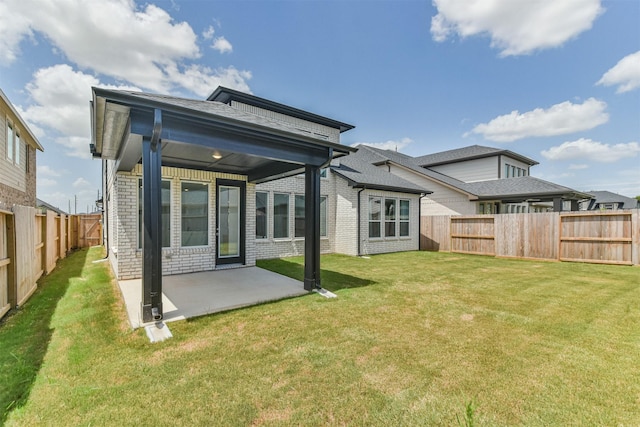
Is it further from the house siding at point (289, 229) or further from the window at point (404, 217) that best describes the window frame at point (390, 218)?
the house siding at point (289, 229)

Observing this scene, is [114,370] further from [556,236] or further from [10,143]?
[556,236]

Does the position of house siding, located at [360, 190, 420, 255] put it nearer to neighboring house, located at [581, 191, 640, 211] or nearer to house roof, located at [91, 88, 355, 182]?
house roof, located at [91, 88, 355, 182]

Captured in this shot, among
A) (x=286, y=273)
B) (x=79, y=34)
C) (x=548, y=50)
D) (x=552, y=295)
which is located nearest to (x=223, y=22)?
(x=79, y=34)

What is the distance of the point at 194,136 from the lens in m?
4.36

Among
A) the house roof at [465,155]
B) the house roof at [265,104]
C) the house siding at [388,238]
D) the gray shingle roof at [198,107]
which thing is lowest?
the house siding at [388,238]

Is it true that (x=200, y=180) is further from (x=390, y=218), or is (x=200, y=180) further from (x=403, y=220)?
(x=403, y=220)

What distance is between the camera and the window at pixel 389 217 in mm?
13039

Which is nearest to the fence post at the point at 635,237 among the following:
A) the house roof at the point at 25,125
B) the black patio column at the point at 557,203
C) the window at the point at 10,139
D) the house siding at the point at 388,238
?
the black patio column at the point at 557,203

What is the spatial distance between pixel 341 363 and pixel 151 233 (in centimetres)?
324

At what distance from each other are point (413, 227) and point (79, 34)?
14300mm

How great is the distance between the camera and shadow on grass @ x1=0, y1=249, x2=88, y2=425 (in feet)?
8.25

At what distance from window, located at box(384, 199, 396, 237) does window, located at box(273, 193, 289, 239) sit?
477 cm

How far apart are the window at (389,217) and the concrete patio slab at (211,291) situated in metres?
7.12

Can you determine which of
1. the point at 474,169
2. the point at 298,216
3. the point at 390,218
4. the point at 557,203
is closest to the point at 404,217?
the point at 390,218
